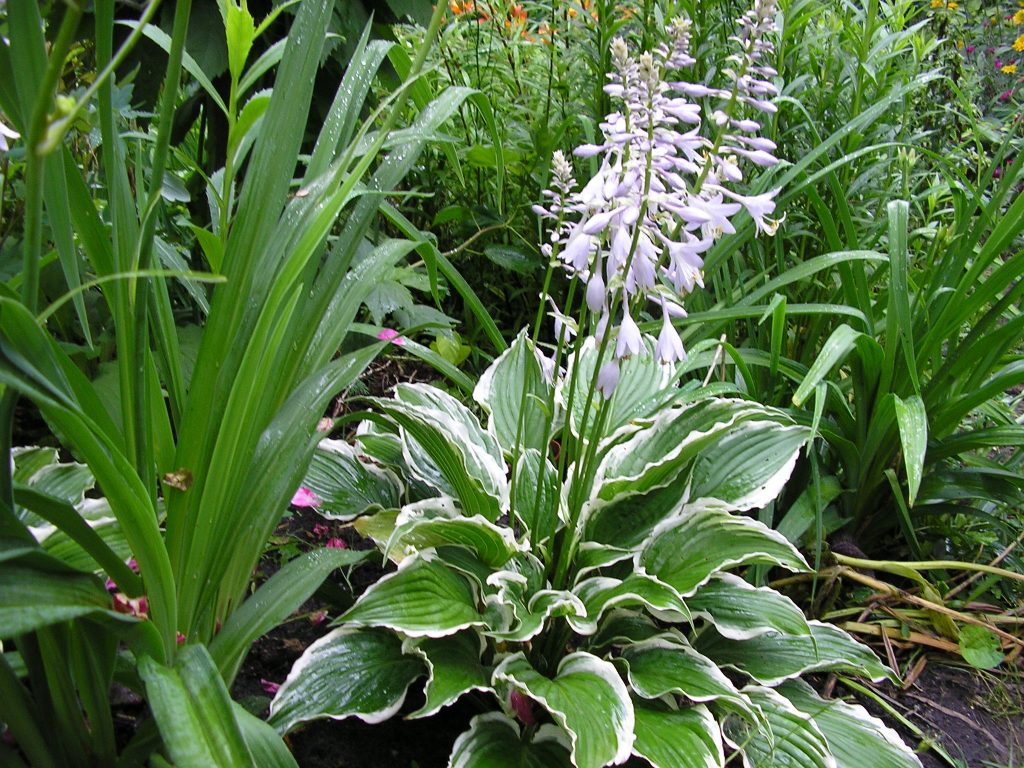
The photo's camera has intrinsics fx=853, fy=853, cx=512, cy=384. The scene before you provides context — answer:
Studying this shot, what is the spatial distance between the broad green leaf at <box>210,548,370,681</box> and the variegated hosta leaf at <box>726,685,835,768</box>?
2.36 ft

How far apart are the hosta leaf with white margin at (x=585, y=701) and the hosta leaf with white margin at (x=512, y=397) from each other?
0.54 meters

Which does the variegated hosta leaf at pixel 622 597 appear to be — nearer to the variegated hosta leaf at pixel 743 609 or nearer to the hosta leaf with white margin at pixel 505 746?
the variegated hosta leaf at pixel 743 609

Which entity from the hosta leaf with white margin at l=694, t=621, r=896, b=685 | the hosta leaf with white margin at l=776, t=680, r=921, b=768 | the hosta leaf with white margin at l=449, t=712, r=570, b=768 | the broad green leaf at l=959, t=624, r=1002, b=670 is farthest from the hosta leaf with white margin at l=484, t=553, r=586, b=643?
the broad green leaf at l=959, t=624, r=1002, b=670

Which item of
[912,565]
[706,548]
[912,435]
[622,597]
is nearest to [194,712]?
[622,597]

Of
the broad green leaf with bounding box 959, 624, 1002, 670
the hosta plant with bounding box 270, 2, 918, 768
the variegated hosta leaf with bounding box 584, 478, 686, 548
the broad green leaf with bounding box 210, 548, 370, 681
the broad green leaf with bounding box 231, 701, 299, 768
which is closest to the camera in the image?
the broad green leaf with bounding box 231, 701, 299, 768

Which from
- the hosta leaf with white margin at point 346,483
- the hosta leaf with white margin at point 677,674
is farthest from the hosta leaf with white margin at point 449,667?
the hosta leaf with white margin at point 346,483

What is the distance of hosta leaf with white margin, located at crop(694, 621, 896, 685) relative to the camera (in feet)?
4.88

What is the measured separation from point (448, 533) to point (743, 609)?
541mm

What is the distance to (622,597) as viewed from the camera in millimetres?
1357

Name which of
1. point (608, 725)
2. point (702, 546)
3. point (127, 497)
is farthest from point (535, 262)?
point (127, 497)

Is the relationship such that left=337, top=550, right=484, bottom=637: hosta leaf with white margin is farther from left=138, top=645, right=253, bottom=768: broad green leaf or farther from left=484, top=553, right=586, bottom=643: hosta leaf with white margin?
left=138, top=645, right=253, bottom=768: broad green leaf

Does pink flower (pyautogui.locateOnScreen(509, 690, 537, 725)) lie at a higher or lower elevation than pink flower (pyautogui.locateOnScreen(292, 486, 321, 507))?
lower

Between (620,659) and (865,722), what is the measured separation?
45cm

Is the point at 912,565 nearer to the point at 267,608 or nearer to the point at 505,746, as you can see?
the point at 505,746
